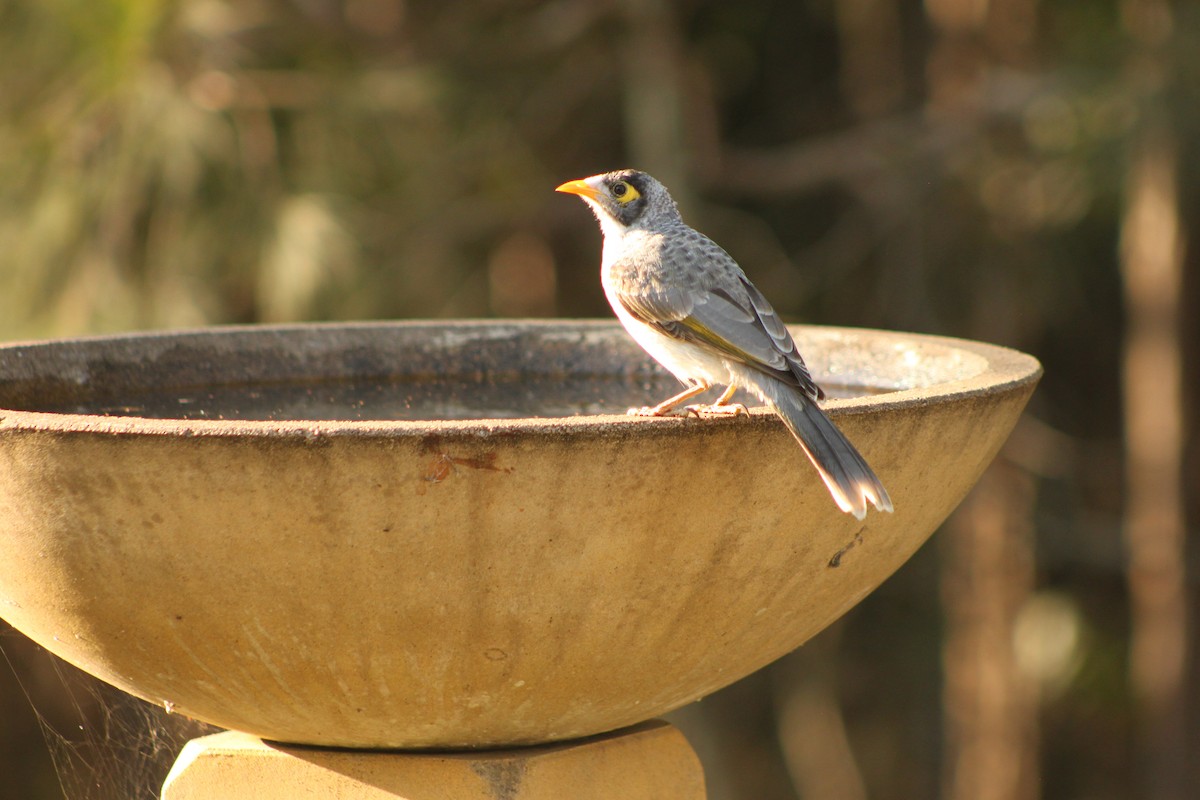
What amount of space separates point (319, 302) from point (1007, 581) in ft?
14.9

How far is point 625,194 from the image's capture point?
349cm

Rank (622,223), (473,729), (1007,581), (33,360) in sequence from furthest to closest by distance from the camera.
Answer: (1007,581)
(622,223)
(33,360)
(473,729)

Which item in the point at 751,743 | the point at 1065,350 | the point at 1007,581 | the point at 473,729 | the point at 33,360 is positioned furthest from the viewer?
the point at 751,743

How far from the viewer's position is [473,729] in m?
2.38

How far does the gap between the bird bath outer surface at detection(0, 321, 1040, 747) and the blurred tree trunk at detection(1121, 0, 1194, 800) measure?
5.61 meters

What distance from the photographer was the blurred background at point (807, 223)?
21.5 feet

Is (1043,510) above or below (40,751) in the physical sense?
above

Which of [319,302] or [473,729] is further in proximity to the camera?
[319,302]

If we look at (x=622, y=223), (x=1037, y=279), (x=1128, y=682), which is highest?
(x=622, y=223)

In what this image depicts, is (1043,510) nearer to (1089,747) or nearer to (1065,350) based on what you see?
(1065,350)

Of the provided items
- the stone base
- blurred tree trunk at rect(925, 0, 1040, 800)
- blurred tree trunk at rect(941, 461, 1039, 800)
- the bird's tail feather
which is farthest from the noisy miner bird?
blurred tree trunk at rect(941, 461, 1039, 800)

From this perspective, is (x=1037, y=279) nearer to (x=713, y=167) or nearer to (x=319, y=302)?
(x=713, y=167)

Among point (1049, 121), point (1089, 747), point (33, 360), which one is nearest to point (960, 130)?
point (1049, 121)

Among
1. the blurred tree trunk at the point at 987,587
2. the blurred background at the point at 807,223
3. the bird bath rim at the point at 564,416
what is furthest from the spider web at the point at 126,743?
the blurred tree trunk at the point at 987,587
